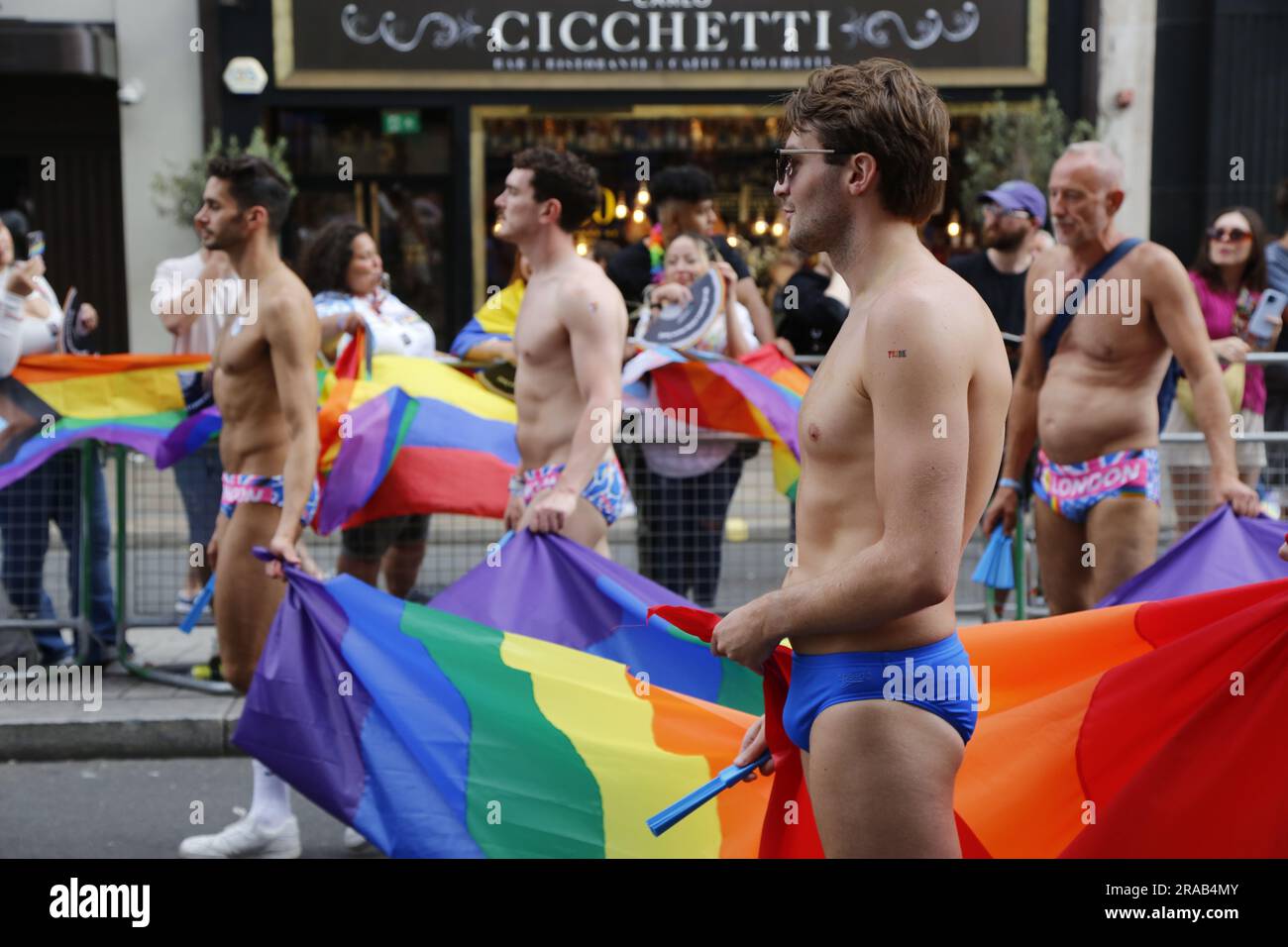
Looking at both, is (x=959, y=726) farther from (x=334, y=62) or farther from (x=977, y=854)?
(x=334, y=62)

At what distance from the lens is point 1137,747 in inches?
130

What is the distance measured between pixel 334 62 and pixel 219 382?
10.5 meters

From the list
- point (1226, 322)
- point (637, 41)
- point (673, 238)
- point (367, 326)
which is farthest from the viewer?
point (637, 41)

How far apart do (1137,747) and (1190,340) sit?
85.3 inches

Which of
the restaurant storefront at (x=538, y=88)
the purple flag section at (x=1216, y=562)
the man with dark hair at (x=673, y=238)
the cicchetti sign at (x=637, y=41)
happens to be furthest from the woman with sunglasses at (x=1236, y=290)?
the cicchetti sign at (x=637, y=41)

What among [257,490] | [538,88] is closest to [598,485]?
[257,490]

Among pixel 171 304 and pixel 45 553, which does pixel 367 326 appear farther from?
pixel 45 553

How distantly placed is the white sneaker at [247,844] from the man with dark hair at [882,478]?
2.85 metres

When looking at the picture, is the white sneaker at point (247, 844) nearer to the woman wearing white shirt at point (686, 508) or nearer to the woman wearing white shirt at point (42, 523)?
the woman wearing white shirt at point (42, 523)

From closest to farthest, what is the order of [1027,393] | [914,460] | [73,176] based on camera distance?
[914,460]
[1027,393]
[73,176]

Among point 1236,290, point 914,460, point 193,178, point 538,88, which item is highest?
point 538,88

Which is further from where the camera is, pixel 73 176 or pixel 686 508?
pixel 73 176

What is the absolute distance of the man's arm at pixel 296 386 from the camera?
16.4 ft
